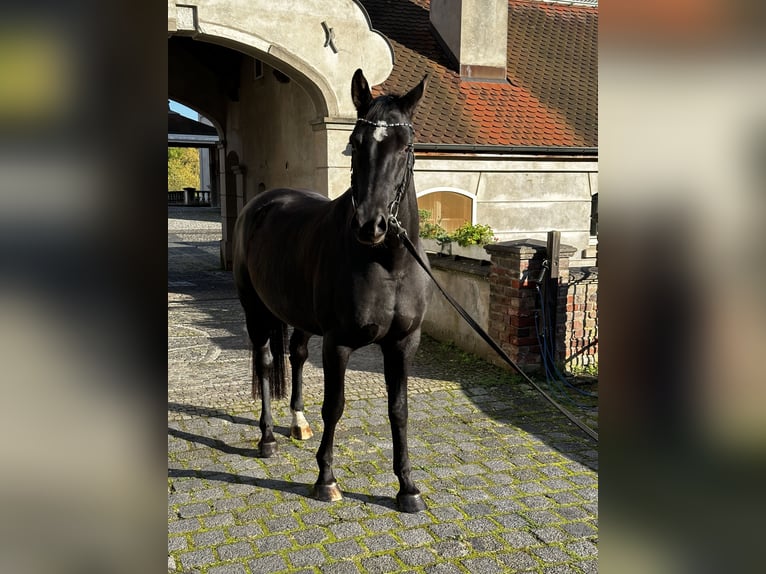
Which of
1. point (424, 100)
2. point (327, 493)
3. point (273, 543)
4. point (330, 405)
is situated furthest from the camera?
point (424, 100)

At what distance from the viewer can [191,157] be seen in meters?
59.3

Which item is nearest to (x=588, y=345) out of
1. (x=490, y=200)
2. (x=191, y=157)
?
(x=490, y=200)

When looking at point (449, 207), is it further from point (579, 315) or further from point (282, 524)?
point (282, 524)

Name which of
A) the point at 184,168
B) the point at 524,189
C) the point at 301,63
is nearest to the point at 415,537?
the point at 301,63

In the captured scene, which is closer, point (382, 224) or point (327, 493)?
point (382, 224)

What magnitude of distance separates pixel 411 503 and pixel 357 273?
1426 millimetres

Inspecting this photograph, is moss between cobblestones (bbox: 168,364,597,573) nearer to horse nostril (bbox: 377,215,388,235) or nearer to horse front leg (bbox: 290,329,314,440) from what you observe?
horse front leg (bbox: 290,329,314,440)

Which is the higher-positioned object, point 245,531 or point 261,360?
point 261,360

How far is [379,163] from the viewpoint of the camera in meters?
3.44

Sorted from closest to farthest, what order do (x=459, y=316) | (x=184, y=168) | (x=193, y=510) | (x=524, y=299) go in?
(x=193, y=510) < (x=524, y=299) < (x=459, y=316) < (x=184, y=168)

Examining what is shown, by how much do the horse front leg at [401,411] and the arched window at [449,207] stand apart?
8.58m

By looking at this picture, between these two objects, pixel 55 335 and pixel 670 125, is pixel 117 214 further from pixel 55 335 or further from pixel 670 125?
pixel 670 125

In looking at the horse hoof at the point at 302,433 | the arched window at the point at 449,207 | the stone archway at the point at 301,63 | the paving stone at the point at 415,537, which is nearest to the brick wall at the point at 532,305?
the horse hoof at the point at 302,433

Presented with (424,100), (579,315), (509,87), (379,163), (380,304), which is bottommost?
(579,315)
